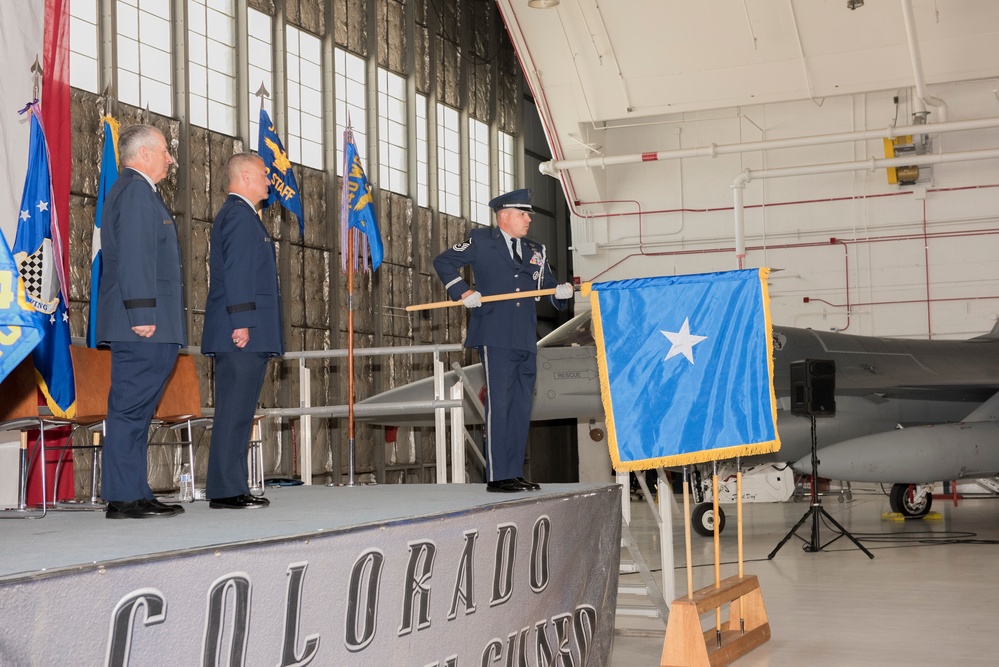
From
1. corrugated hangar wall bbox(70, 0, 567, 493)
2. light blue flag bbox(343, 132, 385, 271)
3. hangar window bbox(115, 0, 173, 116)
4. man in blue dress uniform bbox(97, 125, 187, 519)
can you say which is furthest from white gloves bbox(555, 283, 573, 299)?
hangar window bbox(115, 0, 173, 116)

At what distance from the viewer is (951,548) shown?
30.6ft

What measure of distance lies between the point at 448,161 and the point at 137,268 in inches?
524

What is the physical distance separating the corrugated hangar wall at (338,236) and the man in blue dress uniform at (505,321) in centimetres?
580

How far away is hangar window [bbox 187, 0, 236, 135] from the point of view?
1149cm

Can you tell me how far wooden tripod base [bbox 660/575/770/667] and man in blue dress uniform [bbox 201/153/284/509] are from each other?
1.99 meters

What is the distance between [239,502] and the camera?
4258mm

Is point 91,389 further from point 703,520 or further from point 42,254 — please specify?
A: point 703,520

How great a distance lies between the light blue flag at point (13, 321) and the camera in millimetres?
3035

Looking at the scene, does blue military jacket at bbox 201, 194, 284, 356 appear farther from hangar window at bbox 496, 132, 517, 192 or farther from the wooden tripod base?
hangar window at bbox 496, 132, 517, 192

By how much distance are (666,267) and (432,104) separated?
478 centimetres

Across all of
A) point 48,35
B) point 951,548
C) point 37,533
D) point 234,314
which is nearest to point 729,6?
point 951,548

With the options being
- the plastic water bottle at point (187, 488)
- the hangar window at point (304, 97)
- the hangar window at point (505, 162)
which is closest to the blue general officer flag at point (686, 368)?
the plastic water bottle at point (187, 488)

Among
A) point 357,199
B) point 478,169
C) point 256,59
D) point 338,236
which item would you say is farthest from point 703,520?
point 478,169

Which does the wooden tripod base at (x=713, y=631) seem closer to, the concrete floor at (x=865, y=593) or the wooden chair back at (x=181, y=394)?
the concrete floor at (x=865, y=593)
